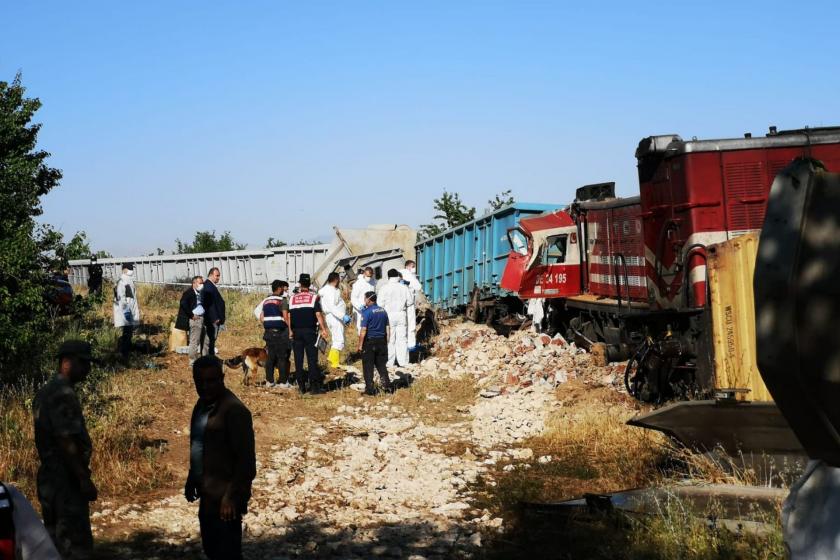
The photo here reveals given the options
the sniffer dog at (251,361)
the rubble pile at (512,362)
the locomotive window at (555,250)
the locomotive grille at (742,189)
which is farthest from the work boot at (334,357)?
the locomotive grille at (742,189)

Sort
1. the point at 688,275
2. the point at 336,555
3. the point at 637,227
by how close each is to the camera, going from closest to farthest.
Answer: the point at 336,555 < the point at 688,275 < the point at 637,227

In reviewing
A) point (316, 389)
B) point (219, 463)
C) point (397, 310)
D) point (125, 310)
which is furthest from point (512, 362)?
point (219, 463)

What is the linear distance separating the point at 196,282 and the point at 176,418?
12.1ft

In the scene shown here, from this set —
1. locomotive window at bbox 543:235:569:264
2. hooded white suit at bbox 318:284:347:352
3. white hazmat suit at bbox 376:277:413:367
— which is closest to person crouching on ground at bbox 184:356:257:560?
hooded white suit at bbox 318:284:347:352

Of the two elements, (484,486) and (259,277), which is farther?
(259,277)

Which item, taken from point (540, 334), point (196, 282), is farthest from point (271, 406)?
point (540, 334)

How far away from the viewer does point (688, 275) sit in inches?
464

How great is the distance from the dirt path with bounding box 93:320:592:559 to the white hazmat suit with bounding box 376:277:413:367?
1.16 meters

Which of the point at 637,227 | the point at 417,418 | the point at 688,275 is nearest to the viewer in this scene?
the point at 688,275

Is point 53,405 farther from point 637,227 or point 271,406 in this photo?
point 637,227

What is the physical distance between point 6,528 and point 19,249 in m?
9.49

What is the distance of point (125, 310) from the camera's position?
17.0 meters

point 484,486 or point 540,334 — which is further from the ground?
point 540,334

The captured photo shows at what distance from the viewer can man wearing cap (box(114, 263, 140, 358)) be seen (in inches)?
669
